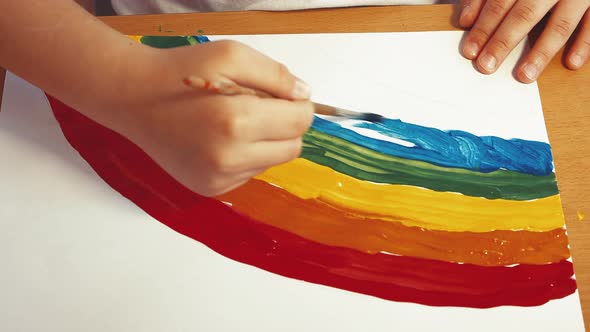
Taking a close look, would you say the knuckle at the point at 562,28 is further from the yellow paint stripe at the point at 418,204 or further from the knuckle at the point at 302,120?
the knuckle at the point at 302,120

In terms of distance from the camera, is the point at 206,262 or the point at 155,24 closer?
the point at 206,262

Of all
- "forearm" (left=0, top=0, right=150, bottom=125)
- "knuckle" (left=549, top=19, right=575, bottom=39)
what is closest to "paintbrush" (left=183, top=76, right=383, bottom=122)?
"forearm" (left=0, top=0, right=150, bottom=125)

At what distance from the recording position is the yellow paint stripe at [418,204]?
2.01 feet

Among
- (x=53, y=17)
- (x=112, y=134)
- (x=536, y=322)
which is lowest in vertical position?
(x=536, y=322)

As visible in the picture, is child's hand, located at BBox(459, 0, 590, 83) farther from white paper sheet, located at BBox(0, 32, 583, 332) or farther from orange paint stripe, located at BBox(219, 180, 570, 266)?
orange paint stripe, located at BBox(219, 180, 570, 266)

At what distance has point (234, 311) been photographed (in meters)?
0.56

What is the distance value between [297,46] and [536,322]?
0.40 metres

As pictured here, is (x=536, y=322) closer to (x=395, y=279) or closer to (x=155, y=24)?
(x=395, y=279)

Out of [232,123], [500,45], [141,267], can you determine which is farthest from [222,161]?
[500,45]

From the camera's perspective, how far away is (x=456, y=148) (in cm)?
65

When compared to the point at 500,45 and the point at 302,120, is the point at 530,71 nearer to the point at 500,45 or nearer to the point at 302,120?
the point at 500,45

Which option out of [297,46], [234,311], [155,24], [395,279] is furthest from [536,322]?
[155,24]

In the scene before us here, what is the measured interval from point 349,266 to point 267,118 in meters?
0.19

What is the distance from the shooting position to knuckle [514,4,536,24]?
70 centimetres
